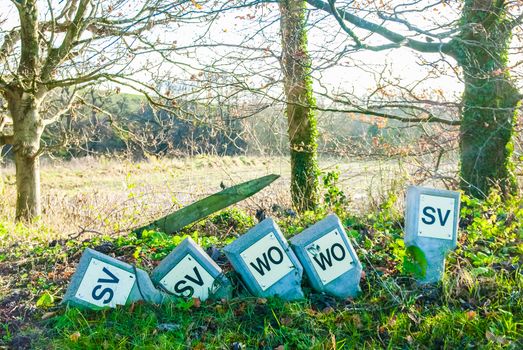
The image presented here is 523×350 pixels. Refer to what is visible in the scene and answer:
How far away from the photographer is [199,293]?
3.62 metres

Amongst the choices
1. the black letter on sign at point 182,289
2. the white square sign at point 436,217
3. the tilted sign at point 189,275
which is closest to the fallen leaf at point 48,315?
the tilted sign at point 189,275

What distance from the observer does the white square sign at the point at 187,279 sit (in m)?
3.60

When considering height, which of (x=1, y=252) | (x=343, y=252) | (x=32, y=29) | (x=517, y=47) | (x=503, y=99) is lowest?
(x=1, y=252)

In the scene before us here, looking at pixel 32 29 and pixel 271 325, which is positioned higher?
pixel 32 29

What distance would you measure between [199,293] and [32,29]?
27.8 ft

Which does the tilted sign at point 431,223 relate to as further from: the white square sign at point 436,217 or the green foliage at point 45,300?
the green foliage at point 45,300

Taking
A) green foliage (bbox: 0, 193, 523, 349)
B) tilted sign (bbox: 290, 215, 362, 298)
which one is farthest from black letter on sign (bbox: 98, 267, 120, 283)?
tilted sign (bbox: 290, 215, 362, 298)

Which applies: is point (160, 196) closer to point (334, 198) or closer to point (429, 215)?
point (334, 198)

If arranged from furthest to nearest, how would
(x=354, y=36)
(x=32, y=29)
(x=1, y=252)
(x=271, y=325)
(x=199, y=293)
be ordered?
(x=32, y=29) < (x=354, y=36) < (x=1, y=252) < (x=199, y=293) < (x=271, y=325)

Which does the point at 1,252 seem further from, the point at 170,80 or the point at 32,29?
the point at 32,29

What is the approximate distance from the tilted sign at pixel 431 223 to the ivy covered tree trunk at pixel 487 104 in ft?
10.4

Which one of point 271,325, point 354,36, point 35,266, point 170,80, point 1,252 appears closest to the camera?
point 271,325

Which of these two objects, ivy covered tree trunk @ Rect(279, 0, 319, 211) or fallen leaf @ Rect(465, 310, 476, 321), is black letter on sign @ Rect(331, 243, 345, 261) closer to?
fallen leaf @ Rect(465, 310, 476, 321)

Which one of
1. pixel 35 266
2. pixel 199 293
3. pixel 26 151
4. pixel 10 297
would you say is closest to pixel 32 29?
pixel 26 151
